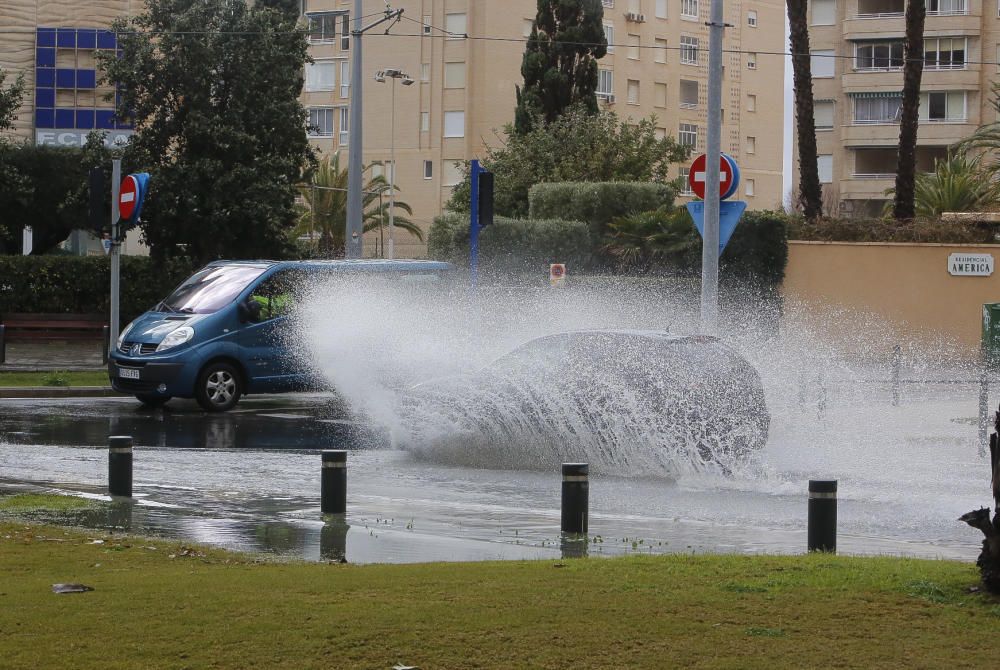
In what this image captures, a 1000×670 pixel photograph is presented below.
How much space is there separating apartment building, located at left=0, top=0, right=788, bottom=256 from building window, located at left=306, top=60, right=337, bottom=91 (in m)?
0.07

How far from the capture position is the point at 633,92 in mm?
82062

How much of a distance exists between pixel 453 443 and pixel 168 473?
2.77m

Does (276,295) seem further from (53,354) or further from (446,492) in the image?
(53,354)

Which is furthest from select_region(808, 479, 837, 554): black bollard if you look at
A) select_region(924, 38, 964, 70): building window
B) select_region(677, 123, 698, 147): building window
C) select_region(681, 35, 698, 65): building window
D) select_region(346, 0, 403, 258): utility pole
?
select_region(681, 35, 698, 65): building window

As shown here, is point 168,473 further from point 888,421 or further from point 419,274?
point 888,421

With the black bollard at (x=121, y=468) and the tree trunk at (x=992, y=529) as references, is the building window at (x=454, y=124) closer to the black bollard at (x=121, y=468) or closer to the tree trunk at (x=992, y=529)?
the black bollard at (x=121, y=468)

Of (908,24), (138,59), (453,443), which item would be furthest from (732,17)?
(453,443)

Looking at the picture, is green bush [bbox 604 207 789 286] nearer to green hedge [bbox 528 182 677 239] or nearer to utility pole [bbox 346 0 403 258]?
green hedge [bbox 528 182 677 239]

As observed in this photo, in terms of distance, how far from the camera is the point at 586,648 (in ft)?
19.4

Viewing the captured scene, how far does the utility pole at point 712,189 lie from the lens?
19.5 m

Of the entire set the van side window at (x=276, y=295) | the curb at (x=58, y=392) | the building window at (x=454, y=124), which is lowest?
the curb at (x=58, y=392)

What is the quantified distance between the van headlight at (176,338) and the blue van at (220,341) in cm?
1

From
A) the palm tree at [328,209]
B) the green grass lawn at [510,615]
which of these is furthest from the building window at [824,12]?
the green grass lawn at [510,615]

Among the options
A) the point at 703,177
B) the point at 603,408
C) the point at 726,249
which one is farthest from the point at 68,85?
the point at 603,408
